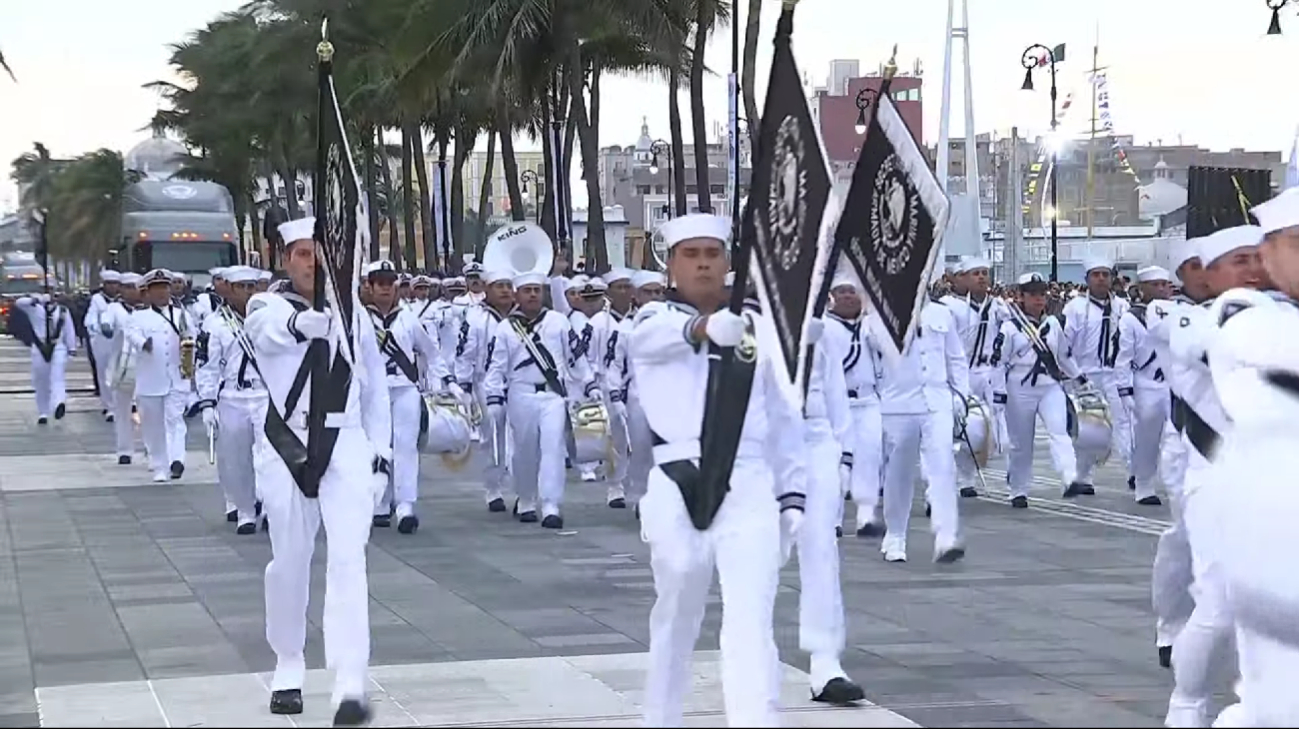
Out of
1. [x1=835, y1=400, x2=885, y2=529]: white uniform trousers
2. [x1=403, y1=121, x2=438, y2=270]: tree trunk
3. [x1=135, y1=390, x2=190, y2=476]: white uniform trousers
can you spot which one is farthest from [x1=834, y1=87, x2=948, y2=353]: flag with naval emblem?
[x1=403, y1=121, x2=438, y2=270]: tree trunk

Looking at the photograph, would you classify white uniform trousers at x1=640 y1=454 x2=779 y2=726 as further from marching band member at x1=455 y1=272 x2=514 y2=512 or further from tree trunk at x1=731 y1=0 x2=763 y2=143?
tree trunk at x1=731 y1=0 x2=763 y2=143

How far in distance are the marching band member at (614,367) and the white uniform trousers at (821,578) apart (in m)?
7.72

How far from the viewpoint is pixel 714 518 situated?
21.9 ft

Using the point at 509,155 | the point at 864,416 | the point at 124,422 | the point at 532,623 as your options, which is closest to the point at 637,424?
the point at 864,416

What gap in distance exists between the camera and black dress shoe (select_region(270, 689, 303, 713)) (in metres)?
8.18

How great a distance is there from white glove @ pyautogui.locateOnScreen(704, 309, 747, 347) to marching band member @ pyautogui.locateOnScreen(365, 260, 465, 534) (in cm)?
883

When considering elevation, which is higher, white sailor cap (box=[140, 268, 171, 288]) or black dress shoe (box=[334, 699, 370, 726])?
white sailor cap (box=[140, 268, 171, 288])

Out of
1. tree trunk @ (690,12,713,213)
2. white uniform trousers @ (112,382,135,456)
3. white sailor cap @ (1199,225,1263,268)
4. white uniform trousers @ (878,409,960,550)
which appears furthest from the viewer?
tree trunk @ (690,12,713,213)

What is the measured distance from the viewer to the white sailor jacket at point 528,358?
16.1 metres

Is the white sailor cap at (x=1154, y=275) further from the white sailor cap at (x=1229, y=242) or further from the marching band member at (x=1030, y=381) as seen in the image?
the white sailor cap at (x=1229, y=242)

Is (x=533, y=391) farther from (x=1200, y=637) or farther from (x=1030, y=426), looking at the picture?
(x=1200, y=637)

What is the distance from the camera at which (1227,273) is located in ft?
28.7

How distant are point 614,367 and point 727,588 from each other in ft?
34.7

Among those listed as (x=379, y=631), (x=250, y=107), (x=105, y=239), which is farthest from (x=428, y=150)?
(x=379, y=631)
